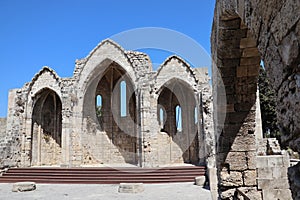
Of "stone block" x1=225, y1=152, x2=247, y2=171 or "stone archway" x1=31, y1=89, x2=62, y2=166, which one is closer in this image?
"stone block" x1=225, y1=152, x2=247, y2=171

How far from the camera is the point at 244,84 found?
5.39m

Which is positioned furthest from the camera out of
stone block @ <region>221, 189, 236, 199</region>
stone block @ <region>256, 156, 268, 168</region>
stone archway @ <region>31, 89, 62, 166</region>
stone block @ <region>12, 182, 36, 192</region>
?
stone archway @ <region>31, 89, 62, 166</region>

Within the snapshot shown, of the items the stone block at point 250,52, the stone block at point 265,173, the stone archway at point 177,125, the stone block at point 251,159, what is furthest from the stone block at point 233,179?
the stone archway at point 177,125

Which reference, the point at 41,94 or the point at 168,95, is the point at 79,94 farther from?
the point at 168,95

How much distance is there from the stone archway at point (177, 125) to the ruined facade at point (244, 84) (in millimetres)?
12341

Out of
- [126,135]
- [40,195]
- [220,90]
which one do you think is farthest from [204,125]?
[220,90]

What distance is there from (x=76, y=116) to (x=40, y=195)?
7507mm

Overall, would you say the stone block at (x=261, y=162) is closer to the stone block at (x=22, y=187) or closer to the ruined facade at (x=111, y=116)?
the ruined facade at (x=111, y=116)

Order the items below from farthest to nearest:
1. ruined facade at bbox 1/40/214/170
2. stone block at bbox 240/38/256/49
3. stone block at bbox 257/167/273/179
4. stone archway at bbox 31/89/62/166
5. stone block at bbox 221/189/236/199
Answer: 1. stone archway at bbox 31/89/62/166
2. ruined facade at bbox 1/40/214/170
3. stone block at bbox 257/167/273/179
4. stone block at bbox 221/189/236/199
5. stone block at bbox 240/38/256/49

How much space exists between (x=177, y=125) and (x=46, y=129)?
915 cm

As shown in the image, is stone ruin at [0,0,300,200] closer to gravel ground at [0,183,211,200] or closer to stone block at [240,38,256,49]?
stone block at [240,38,256,49]

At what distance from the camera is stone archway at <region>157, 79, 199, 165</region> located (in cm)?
1923

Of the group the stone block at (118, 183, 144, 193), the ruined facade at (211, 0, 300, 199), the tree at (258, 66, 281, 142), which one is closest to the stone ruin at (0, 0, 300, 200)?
the ruined facade at (211, 0, 300, 199)

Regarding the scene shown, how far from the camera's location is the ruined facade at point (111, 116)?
1577 centimetres
